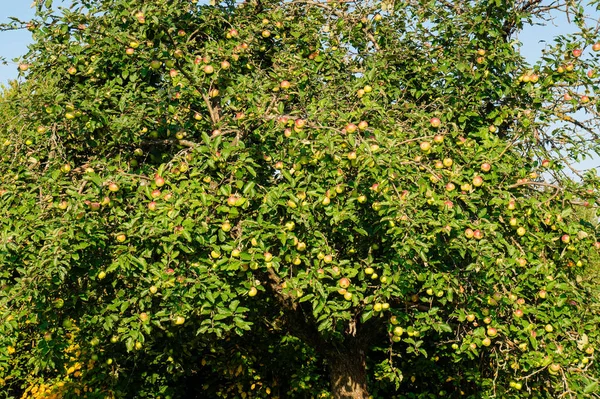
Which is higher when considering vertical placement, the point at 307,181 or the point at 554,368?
the point at 307,181

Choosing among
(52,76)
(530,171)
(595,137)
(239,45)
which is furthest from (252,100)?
(595,137)

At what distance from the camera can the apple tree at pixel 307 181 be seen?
4496 millimetres

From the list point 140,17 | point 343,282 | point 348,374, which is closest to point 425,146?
point 343,282

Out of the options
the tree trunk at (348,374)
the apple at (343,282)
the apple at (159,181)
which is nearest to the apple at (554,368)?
the apple at (343,282)

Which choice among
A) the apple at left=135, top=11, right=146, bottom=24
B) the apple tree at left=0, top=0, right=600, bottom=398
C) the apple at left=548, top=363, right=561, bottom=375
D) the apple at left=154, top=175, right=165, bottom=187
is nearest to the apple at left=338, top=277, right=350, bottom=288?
the apple tree at left=0, top=0, right=600, bottom=398

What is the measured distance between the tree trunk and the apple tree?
0.14 feet

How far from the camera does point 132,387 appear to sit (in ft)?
27.9

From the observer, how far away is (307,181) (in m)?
4.66

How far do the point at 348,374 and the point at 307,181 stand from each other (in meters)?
2.90

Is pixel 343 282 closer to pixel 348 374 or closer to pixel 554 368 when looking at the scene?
pixel 554 368

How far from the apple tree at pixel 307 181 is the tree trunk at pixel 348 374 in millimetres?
41

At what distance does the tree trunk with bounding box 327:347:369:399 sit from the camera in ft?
21.7

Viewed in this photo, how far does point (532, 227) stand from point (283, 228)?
2299 mm

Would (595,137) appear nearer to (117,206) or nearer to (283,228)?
(283,228)
